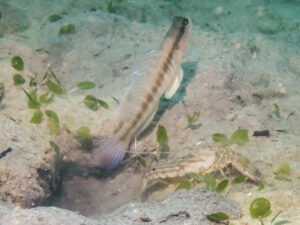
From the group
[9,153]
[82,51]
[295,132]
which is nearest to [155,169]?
[9,153]

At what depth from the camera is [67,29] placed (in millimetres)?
6445

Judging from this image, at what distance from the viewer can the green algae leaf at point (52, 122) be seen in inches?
174

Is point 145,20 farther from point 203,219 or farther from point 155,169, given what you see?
point 203,219

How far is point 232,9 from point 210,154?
6.12m

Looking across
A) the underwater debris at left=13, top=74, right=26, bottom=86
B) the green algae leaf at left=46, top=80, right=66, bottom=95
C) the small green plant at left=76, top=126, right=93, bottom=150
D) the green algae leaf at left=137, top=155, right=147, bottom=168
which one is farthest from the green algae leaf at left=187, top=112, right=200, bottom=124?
the underwater debris at left=13, top=74, right=26, bottom=86

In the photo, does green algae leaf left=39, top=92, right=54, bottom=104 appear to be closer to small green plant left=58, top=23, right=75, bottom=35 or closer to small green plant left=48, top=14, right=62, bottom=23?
small green plant left=58, top=23, right=75, bottom=35

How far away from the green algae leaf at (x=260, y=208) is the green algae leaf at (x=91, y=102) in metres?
2.58

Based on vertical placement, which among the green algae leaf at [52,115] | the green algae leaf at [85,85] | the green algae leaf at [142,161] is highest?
the green algae leaf at [85,85]

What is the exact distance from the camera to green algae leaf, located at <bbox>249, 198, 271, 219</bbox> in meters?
2.92

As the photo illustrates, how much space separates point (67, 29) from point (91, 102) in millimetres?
2242

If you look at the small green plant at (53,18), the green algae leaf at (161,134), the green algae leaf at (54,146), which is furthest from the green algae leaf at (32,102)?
the small green plant at (53,18)

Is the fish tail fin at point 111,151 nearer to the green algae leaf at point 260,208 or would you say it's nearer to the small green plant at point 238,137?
the small green plant at point 238,137

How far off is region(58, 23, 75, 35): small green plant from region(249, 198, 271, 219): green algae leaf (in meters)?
4.75

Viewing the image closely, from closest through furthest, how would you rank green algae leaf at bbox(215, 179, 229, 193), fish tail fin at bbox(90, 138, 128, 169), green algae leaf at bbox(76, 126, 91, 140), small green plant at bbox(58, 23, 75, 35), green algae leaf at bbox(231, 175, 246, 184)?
1. green algae leaf at bbox(215, 179, 229, 193)
2. green algae leaf at bbox(231, 175, 246, 184)
3. fish tail fin at bbox(90, 138, 128, 169)
4. green algae leaf at bbox(76, 126, 91, 140)
5. small green plant at bbox(58, 23, 75, 35)
